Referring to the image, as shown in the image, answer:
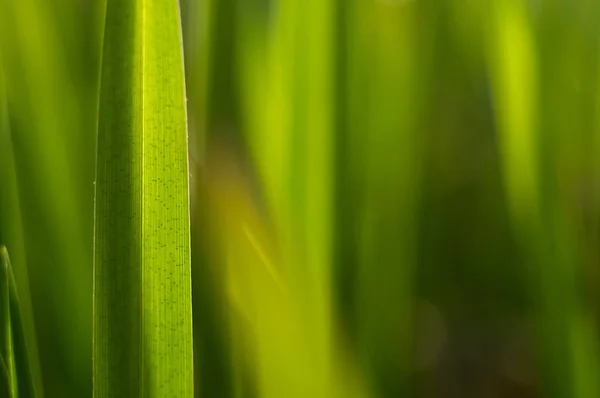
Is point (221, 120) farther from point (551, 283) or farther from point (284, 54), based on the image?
point (551, 283)

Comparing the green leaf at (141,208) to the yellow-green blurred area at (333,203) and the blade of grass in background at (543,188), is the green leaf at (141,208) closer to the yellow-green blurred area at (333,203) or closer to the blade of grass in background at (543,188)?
the yellow-green blurred area at (333,203)

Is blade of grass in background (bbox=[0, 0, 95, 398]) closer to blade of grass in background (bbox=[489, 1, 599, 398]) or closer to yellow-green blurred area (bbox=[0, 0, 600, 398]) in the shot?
yellow-green blurred area (bbox=[0, 0, 600, 398])

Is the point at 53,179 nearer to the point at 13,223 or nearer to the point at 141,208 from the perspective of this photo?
the point at 13,223

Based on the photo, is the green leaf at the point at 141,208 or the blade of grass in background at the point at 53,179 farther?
the blade of grass in background at the point at 53,179

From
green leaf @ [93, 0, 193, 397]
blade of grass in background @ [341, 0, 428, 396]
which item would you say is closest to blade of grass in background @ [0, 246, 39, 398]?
green leaf @ [93, 0, 193, 397]

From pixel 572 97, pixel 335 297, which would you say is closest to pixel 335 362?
pixel 335 297

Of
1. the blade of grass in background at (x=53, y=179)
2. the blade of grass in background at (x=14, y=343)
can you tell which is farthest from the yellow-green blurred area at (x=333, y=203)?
the blade of grass in background at (x=14, y=343)
